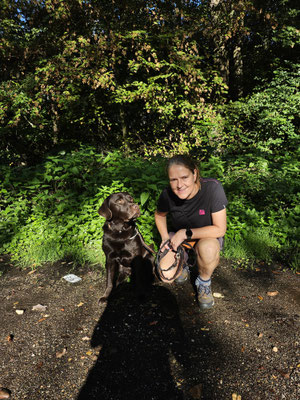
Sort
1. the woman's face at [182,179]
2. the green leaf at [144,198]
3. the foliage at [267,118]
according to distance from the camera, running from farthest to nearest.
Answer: the foliage at [267,118] → the green leaf at [144,198] → the woman's face at [182,179]

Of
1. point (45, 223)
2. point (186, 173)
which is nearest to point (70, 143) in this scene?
point (45, 223)

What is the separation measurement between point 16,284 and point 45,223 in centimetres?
109

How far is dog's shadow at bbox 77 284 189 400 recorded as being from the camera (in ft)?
5.49

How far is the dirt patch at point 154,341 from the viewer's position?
5.54 ft

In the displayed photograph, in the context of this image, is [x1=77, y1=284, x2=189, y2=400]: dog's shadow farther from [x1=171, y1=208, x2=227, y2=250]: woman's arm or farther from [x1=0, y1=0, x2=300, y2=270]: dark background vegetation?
[x1=0, y1=0, x2=300, y2=270]: dark background vegetation

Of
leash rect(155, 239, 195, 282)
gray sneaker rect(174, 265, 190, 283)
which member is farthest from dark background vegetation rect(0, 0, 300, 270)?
leash rect(155, 239, 195, 282)

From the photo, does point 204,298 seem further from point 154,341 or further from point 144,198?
point 144,198

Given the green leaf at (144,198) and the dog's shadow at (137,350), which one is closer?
the dog's shadow at (137,350)

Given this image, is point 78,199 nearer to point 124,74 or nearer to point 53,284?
point 53,284

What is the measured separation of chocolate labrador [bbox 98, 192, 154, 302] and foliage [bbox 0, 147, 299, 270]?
797 millimetres

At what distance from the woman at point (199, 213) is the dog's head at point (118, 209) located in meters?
0.40

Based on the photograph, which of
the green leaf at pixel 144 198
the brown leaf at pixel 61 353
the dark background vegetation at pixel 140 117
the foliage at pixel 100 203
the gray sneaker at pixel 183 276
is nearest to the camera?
the brown leaf at pixel 61 353

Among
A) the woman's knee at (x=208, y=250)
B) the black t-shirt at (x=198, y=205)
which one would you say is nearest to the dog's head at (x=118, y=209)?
the black t-shirt at (x=198, y=205)

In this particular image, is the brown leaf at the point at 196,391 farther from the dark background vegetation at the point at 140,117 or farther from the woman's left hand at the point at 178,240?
the dark background vegetation at the point at 140,117
